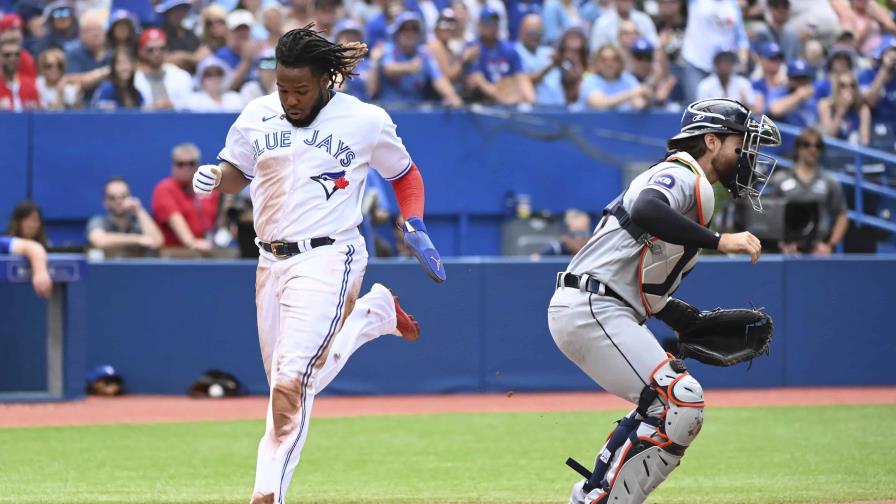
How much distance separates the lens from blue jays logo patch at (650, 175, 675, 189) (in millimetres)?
5895

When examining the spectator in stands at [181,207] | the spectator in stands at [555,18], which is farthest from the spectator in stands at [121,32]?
the spectator in stands at [555,18]

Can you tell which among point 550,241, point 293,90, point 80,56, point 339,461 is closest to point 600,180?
point 550,241

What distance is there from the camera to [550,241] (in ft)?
46.7

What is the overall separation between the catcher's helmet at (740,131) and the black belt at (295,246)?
1.72m

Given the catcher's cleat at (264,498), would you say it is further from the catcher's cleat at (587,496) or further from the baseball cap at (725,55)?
the baseball cap at (725,55)

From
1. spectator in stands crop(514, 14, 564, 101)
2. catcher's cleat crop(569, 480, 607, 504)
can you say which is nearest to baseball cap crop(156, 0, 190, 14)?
spectator in stands crop(514, 14, 564, 101)

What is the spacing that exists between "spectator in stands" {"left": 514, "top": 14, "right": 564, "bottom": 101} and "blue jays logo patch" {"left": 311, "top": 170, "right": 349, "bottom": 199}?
928 centimetres

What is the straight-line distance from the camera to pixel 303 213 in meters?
6.32

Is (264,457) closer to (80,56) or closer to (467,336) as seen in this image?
(467,336)

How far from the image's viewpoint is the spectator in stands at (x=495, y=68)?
1511cm

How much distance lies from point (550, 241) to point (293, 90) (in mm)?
8163

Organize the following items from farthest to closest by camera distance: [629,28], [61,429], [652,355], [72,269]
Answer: [629,28] < [72,269] < [61,429] < [652,355]

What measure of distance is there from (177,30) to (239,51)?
0.88 meters

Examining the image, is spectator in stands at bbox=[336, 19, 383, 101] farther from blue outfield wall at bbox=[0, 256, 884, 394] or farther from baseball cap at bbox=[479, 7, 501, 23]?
blue outfield wall at bbox=[0, 256, 884, 394]
